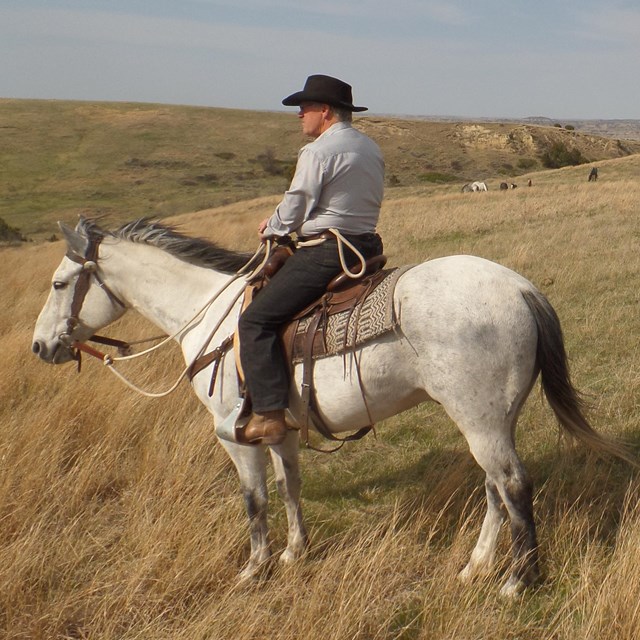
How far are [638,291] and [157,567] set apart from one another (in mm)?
7589

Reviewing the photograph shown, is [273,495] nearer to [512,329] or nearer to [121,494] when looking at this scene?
[121,494]

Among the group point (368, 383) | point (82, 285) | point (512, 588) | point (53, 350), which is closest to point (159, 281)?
point (82, 285)

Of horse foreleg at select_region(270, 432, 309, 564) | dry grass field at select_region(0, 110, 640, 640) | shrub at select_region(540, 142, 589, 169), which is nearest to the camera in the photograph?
dry grass field at select_region(0, 110, 640, 640)

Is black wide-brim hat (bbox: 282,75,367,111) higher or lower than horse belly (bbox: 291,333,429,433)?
higher

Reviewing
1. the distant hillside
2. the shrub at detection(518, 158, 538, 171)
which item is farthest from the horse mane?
the shrub at detection(518, 158, 538, 171)

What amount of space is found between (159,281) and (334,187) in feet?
4.92

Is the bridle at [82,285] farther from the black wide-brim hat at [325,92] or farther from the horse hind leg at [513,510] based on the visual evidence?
the horse hind leg at [513,510]

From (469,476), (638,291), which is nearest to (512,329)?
(469,476)

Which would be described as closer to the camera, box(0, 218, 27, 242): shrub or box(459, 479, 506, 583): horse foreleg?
box(459, 479, 506, 583): horse foreleg

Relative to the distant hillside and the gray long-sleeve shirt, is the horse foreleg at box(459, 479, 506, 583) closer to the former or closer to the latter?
the gray long-sleeve shirt

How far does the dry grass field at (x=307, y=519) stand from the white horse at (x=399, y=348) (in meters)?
0.31

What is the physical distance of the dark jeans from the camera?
3.88 meters

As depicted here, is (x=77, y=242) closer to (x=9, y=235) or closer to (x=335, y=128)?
(x=335, y=128)

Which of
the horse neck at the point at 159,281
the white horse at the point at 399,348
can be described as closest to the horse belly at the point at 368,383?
the white horse at the point at 399,348
